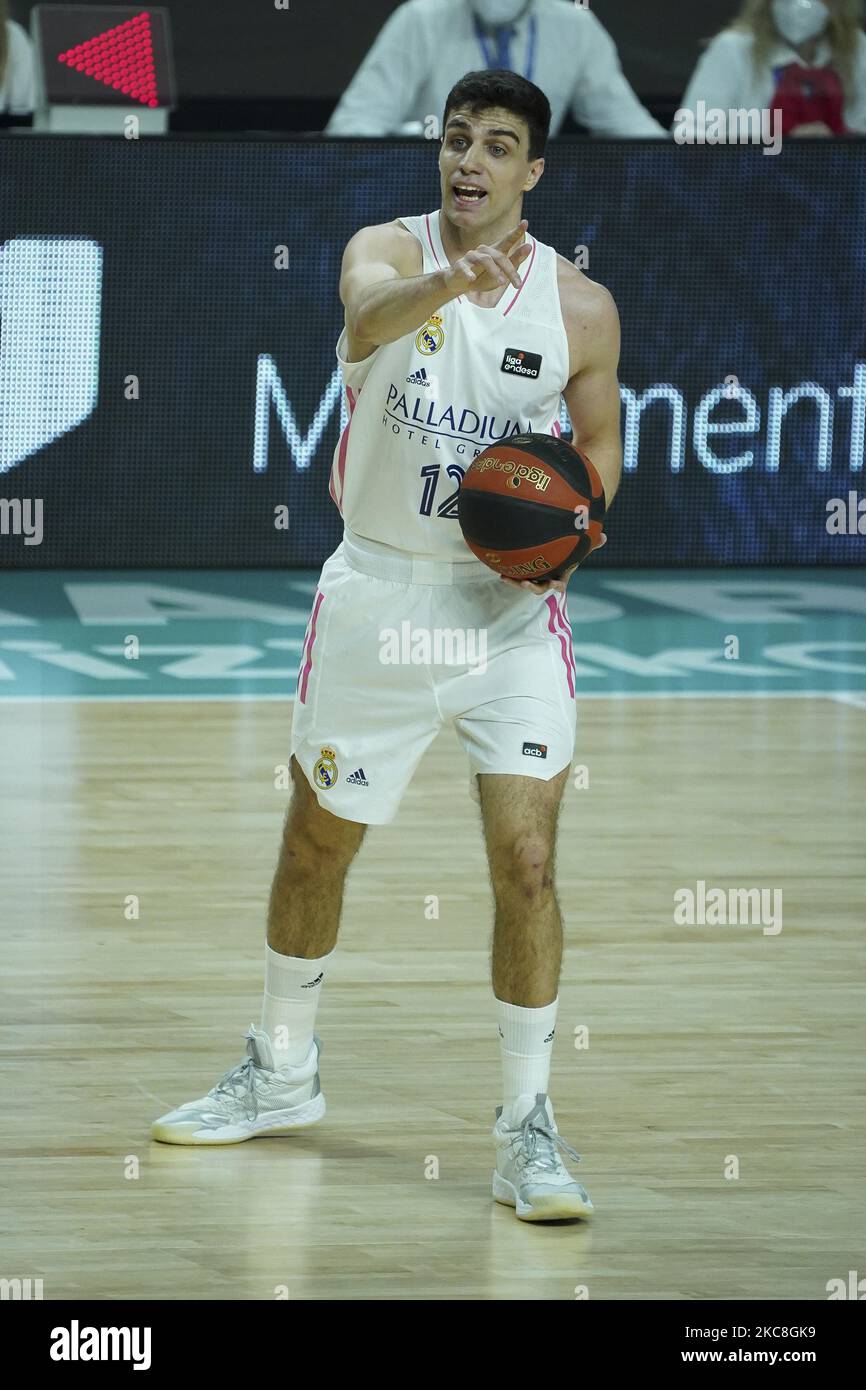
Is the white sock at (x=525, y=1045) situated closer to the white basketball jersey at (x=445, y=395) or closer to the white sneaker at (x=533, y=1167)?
the white sneaker at (x=533, y=1167)

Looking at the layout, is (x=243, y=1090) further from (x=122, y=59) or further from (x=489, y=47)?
(x=489, y=47)

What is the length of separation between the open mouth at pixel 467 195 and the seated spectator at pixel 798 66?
7634mm

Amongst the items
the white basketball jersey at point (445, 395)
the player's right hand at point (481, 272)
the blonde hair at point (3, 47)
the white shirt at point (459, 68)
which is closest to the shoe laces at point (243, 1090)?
the white basketball jersey at point (445, 395)

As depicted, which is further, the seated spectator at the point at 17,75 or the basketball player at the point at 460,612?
the seated spectator at the point at 17,75

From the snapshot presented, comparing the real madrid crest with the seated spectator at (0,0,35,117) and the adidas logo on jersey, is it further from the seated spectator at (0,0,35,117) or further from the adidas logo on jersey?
A: the seated spectator at (0,0,35,117)

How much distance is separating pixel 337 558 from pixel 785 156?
7.19 m

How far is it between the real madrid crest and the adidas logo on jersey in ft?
0.10

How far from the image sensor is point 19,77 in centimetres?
1170

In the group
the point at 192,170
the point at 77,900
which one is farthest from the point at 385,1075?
the point at 192,170

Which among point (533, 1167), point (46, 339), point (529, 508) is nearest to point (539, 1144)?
point (533, 1167)

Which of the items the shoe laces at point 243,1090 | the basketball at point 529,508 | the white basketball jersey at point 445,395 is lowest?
the shoe laces at point 243,1090

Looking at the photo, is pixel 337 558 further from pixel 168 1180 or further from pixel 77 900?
pixel 77 900

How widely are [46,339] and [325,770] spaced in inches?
260

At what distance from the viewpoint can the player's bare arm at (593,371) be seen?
4.27m
